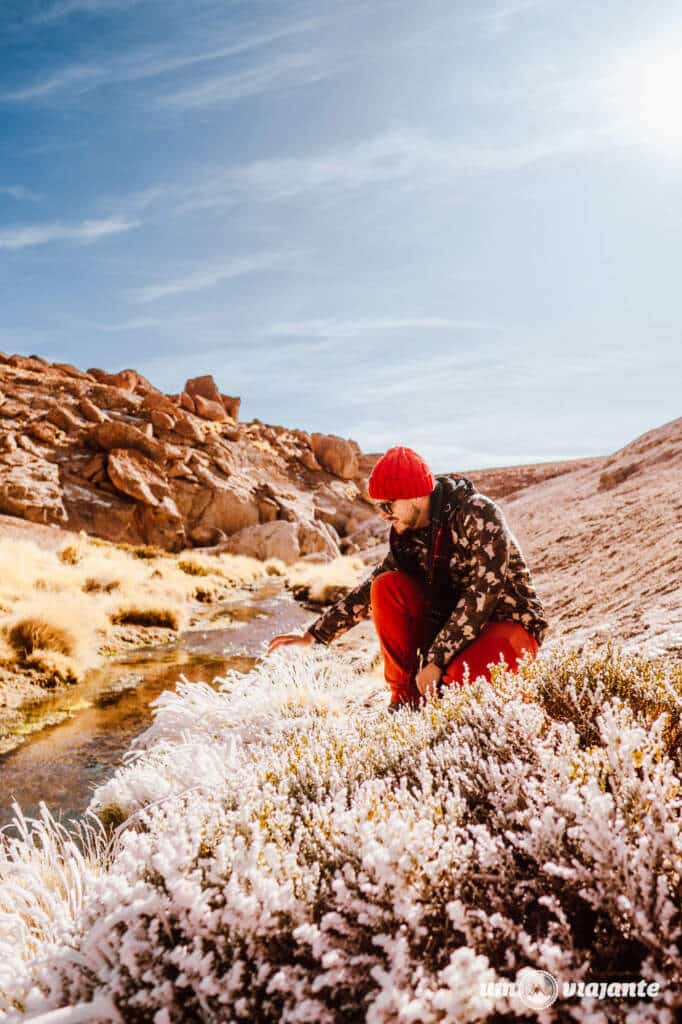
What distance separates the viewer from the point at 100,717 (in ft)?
21.7

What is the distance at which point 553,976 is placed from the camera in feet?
4.37

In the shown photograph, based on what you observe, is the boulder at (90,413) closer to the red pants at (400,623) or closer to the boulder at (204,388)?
the boulder at (204,388)

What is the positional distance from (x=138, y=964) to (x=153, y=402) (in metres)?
42.6

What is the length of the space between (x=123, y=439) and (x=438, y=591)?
105 ft

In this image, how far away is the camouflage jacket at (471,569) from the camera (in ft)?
10.6

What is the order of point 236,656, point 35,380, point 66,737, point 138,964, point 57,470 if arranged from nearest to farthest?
point 138,964 < point 66,737 < point 236,656 < point 57,470 < point 35,380

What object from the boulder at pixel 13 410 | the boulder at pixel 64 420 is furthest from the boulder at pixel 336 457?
the boulder at pixel 13 410

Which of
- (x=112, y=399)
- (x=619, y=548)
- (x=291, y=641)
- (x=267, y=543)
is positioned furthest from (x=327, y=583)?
(x=112, y=399)

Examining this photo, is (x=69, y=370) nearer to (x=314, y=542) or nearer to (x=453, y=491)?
(x=314, y=542)

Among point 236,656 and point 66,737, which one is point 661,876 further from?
point 236,656

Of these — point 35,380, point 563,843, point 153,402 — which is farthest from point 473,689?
point 35,380

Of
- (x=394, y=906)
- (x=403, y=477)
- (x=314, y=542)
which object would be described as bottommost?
(x=394, y=906)

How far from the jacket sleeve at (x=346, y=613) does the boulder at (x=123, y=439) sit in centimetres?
3053

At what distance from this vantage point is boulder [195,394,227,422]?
55.9m
